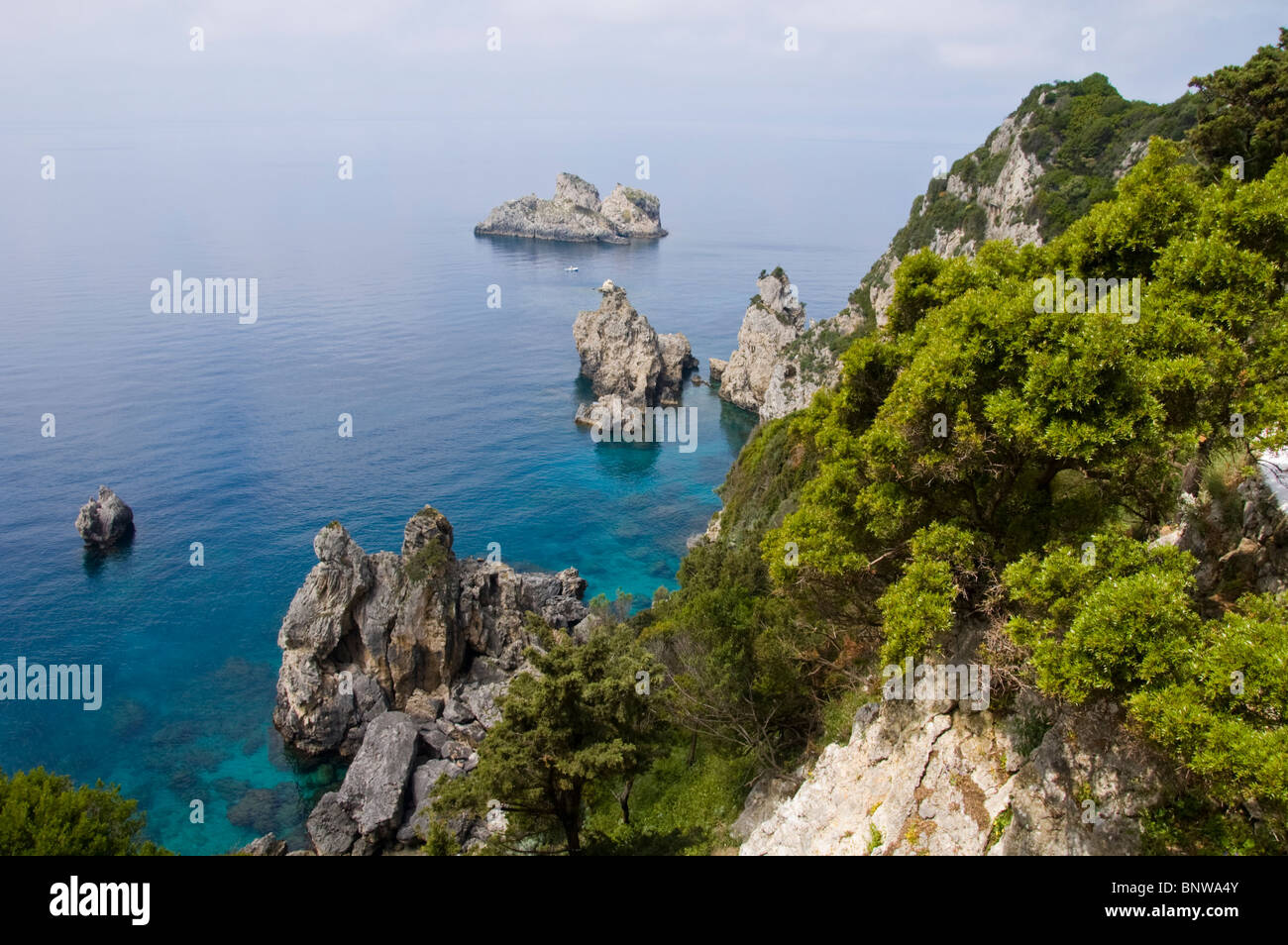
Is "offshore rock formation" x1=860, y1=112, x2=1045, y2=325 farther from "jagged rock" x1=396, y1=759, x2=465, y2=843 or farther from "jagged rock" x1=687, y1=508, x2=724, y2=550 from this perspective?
"jagged rock" x1=396, y1=759, x2=465, y2=843

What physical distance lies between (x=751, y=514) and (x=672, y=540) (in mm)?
18687

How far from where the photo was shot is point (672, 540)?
69.6 m

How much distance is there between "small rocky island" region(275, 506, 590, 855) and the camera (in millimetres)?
39906

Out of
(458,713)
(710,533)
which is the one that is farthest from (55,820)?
(710,533)

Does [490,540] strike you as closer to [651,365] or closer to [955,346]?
[651,365]

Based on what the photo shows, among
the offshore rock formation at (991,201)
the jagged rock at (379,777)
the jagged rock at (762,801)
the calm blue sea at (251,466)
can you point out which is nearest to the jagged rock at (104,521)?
the calm blue sea at (251,466)

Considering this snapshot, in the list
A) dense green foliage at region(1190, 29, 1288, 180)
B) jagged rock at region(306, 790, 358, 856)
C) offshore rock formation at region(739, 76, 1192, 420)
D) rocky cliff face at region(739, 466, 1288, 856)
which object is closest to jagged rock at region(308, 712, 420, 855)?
jagged rock at region(306, 790, 358, 856)

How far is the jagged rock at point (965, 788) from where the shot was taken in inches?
502

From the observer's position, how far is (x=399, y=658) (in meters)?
46.9

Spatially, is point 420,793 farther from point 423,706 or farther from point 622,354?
point 622,354

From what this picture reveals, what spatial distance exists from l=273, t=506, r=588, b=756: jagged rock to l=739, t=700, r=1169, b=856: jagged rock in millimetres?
31342

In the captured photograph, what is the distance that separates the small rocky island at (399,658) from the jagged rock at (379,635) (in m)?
0.06

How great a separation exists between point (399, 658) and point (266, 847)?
13848 millimetres
